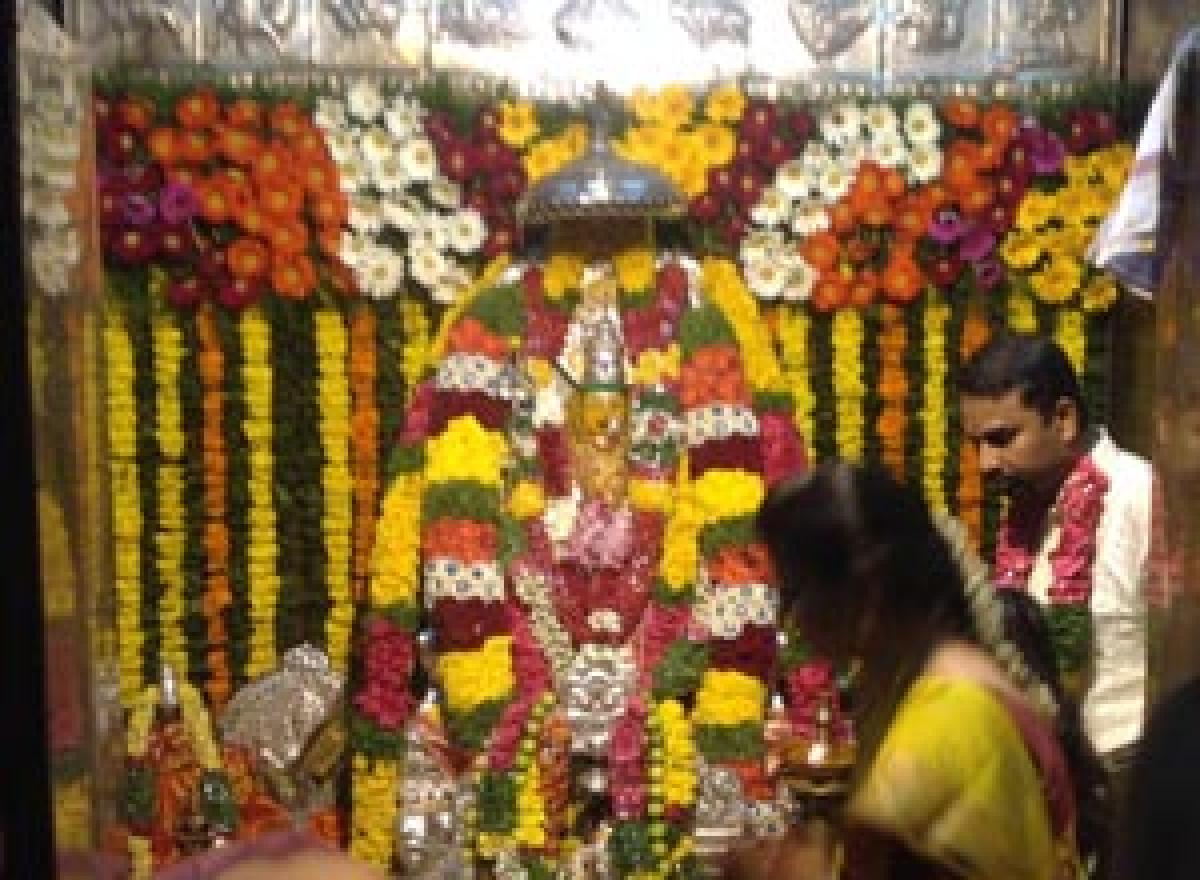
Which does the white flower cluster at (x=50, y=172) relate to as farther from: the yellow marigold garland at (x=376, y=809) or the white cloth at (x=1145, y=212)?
the yellow marigold garland at (x=376, y=809)

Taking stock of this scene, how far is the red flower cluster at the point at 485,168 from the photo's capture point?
4.64 metres

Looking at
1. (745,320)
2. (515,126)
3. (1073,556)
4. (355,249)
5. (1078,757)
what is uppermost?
(515,126)

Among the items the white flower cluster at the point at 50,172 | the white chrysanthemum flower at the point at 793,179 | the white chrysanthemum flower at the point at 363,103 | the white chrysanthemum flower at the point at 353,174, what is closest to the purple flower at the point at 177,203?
the white chrysanthemum flower at the point at 353,174

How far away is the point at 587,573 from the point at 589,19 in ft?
5.66

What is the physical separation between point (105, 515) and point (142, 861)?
1.53 meters

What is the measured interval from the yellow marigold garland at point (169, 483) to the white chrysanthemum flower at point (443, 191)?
0.82m

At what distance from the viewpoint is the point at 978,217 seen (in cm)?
475

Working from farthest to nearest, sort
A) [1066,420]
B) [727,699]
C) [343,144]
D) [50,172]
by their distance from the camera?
[343,144], [727,699], [1066,420], [50,172]

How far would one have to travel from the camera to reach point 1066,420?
12.3 ft

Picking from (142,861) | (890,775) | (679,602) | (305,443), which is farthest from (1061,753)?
(305,443)

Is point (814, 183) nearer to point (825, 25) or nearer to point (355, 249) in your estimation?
point (825, 25)

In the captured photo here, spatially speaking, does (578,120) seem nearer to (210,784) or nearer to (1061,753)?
(210,784)

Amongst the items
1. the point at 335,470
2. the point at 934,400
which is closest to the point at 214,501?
the point at 335,470

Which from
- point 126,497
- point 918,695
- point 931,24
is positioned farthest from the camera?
point 931,24
